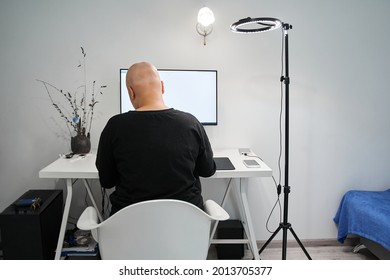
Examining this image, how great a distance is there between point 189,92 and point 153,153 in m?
0.99

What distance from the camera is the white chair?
3.07 ft

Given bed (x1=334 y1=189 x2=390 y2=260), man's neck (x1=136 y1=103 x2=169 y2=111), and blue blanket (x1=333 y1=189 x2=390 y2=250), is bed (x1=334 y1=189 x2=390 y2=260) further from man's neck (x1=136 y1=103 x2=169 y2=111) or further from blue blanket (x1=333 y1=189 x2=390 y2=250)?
man's neck (x1=136 y1=103 x2=169 y2=111)

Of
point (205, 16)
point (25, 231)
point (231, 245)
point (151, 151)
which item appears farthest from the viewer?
point (231, 245)

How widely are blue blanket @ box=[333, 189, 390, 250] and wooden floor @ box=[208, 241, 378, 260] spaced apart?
0.12 meters

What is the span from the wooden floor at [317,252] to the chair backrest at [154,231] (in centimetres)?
124

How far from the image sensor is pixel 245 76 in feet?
7.11

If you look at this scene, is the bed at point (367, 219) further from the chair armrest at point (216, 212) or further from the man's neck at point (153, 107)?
the man's neck at point (153, 107)

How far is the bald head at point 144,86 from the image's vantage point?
127 centimetres

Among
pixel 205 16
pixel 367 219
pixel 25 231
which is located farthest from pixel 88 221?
pixel 367 219

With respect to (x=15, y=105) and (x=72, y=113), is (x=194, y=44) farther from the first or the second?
(x=15, y=105)

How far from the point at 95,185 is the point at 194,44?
1359 millimetres

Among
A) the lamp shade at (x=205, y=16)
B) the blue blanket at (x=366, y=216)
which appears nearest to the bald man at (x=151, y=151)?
the lamp shade at (x=205, y=16)

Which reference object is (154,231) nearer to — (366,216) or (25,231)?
(25,231)

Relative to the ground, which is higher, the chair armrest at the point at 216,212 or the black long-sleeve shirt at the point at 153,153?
the black long-sleeve shirt at the point at 153,153
